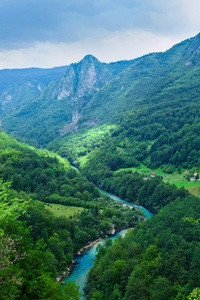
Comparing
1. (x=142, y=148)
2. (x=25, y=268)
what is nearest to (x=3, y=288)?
(x=25, y=268)

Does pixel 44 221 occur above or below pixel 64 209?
above

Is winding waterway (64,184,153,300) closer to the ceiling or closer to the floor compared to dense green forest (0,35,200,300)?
closer to the floor

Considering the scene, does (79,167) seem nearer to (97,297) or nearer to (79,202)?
(79,202)

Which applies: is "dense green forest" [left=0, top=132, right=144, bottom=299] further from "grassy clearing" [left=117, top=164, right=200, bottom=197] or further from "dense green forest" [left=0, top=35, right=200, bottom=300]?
"grassy clearing" [left=117, top=164, right=200, bottom=197]

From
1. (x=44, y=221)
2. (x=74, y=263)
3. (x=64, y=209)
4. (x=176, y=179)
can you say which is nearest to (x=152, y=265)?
(x=74, y=263)

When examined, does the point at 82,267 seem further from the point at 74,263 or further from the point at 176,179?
the point at 176,179

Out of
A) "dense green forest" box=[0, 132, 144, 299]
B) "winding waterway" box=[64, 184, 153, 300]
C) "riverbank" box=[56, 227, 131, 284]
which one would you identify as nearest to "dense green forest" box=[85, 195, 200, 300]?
"winding waterway" box=[64, 184, 153, 300]

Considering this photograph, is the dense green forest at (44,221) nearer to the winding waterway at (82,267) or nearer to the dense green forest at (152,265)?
the winding waterway at (82,267)

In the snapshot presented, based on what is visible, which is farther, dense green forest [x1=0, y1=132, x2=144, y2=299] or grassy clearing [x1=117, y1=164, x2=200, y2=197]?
grassy clearing [x1=117, y1=164, x2=200, y2=197]
